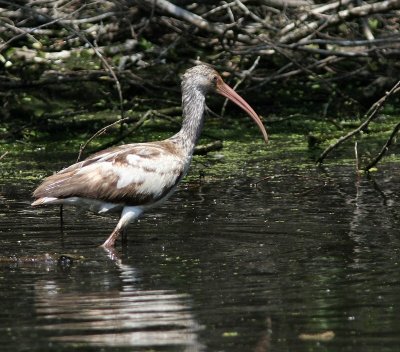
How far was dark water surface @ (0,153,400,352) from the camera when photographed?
629 centimetres

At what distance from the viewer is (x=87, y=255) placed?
357 inches

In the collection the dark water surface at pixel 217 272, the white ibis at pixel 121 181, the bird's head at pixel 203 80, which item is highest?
the bird's head at pixel 203 80

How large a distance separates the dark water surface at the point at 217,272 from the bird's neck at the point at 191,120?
27.4 inches

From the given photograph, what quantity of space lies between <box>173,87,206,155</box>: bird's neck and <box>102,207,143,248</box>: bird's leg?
0.78 m

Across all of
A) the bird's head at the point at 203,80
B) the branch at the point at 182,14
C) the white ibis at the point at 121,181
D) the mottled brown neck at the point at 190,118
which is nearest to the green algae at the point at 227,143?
the branch at the point at 182,14

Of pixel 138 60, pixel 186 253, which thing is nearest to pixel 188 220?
pixel 186 253

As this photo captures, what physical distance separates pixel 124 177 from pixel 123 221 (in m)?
0.37

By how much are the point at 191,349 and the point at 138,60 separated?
10305 mm

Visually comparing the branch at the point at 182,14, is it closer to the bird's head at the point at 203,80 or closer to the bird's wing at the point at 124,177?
the bird's head at the point at 203,80

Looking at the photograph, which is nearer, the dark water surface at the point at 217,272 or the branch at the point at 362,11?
the dark water surface at the point at 217,272

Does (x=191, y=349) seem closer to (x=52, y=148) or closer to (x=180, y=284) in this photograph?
(x=180, y=284)

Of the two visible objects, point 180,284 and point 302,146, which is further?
point 302,146

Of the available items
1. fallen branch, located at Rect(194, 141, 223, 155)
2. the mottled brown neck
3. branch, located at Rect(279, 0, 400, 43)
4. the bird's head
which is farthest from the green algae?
the mottled brown neck

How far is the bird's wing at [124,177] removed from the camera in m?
9.75
